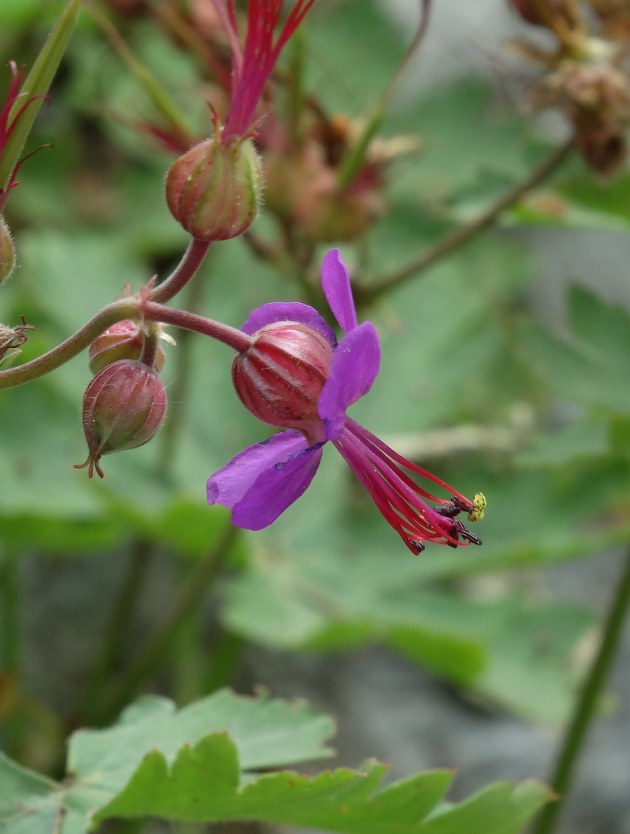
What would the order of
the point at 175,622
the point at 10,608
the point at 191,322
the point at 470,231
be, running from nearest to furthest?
the point at 191,322, the point at 470,231, the point at 175,622, the point at 10,608

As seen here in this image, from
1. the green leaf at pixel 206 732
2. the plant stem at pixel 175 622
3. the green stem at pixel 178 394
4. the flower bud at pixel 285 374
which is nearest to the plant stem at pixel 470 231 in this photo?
the plant stem at pixel 175 622

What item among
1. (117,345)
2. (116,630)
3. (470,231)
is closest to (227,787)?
(117,345)

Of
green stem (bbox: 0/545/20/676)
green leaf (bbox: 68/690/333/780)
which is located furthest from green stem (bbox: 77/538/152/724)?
green leaf (bbox: 68/690/333/780)

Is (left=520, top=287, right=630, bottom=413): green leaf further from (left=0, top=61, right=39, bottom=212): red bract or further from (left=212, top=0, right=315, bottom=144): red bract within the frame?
(left=0, top=61, right=39, bottom=212): red bract

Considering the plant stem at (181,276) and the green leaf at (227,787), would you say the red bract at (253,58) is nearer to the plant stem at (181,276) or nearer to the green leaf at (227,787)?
the plant stem at (181,276)

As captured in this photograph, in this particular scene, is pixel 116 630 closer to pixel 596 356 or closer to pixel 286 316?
pixel 596 356
